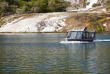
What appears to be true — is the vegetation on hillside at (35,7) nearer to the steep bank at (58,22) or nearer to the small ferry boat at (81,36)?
the steep bank at (58,22)

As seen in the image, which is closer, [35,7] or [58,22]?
[58,22]

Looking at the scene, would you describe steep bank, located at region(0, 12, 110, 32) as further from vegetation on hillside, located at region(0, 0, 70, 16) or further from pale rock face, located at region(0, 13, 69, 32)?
vegetation on hillside, located at region(0, 0, 70, 16)

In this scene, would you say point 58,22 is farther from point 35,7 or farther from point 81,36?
point 81,36

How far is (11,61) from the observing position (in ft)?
123

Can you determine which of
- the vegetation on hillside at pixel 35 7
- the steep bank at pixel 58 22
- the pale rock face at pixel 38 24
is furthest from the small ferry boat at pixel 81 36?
the vegetation on hillside at pixel 35 7

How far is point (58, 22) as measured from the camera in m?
141

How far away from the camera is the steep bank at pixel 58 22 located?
135500mm

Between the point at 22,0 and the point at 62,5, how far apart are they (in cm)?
3521

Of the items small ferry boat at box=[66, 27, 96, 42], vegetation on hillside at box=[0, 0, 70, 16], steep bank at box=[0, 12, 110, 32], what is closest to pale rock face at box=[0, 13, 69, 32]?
steep bank at box=[0, 12, 110, 32]

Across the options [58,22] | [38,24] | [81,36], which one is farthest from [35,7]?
[81,36]

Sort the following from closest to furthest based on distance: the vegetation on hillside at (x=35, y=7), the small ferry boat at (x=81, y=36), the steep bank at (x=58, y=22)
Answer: the small ferry boat at (x=81, y=36) → the steep bank at (x=58, y=22) → the vegetation on hillside at (x=35, y=7)

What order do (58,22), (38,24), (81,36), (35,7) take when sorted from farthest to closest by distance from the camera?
(35,7) < (58,22) < (38,24) < (81,36)

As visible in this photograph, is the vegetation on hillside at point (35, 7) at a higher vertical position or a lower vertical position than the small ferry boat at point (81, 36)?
higher

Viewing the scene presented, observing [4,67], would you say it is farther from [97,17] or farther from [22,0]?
[22,0]
